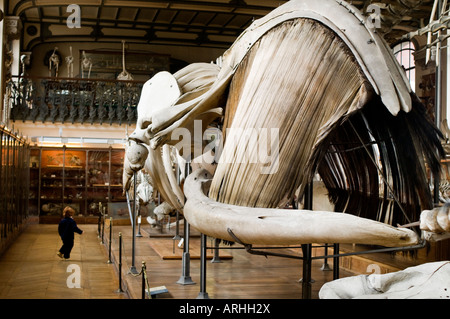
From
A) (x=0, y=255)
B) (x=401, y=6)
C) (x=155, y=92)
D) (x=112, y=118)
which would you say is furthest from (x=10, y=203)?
(x=155, y=92)

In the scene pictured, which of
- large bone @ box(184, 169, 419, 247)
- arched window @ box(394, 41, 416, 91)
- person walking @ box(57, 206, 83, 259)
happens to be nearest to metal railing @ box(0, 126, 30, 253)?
person walking @ box(57, 206, 83, 259)

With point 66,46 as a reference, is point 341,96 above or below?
below

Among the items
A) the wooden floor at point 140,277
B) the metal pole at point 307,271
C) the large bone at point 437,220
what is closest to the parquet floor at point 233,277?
the wooden floor at point 140,277

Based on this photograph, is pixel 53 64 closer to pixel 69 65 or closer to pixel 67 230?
pixel 69 65

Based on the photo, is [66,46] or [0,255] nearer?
[0,255]

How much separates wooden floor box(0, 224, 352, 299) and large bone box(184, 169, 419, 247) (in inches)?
125

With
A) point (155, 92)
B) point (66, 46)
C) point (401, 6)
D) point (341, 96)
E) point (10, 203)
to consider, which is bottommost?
point (10, 203)

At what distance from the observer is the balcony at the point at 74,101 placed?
52.7 ft

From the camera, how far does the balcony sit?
1606 centimetres

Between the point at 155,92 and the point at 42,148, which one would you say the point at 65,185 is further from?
the point at 155,92

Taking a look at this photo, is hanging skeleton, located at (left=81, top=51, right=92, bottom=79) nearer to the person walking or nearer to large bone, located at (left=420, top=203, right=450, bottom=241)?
the person walking

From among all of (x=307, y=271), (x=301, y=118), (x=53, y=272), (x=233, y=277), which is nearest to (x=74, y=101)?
(x=53, y=272)
